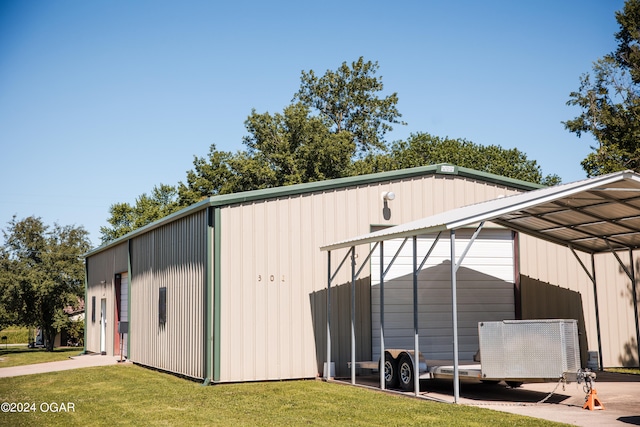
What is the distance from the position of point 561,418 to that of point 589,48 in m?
34.5

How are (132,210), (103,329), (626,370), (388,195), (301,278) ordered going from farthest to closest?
(132,210)
(103,329)
(626,370)
(388,195)
(301,278)

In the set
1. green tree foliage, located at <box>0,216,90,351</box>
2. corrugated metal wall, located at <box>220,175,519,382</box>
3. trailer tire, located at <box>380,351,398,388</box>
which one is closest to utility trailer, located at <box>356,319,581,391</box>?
trailer tire, located at <box>380,351,398,388</box>

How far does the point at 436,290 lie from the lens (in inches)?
703

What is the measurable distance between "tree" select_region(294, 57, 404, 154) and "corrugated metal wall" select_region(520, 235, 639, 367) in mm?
32728

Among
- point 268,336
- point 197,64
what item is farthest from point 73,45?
point 197,64

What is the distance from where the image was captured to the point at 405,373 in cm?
1408

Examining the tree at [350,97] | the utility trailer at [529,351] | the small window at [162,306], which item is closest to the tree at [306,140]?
the tree at [350,97]

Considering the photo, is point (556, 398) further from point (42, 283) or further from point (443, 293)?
point (42, 283)

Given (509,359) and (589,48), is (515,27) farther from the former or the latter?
(589,48)

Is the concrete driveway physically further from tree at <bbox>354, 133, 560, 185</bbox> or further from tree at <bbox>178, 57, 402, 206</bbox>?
tree at <bbox>354, 133, 560, 185</bbox>

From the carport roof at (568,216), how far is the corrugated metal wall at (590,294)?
878mm

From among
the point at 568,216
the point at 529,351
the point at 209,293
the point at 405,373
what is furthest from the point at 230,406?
the point at 568,216

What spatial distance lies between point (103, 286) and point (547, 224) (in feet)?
59.2

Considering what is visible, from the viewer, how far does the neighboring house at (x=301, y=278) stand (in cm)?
1590
